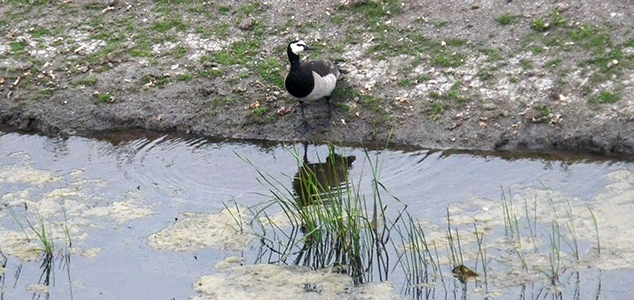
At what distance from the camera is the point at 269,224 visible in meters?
9.25

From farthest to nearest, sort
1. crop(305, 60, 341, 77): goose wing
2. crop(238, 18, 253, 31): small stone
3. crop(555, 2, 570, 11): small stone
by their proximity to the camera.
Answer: crop(238, 18, 253, 31): small stone
crop(555, 2, 570, 11): small stone
crop(305, 60, 341, 77): goose wing

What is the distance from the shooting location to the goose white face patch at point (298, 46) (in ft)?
37.4

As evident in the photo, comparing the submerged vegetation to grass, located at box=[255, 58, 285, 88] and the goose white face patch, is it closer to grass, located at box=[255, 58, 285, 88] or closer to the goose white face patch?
the goose white face patch

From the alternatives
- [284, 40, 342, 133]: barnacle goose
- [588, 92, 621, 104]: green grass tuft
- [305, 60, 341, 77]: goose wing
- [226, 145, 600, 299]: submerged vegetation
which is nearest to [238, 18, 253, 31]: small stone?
[284, 40, 342, 133]: barnacle goose

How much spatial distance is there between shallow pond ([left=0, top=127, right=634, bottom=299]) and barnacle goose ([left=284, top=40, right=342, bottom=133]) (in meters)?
0.63

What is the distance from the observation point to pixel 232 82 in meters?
12.1

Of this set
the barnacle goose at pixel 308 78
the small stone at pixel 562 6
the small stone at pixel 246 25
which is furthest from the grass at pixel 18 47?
the small stone at pixel 562 6

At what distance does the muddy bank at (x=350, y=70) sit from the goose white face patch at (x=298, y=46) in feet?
2.19

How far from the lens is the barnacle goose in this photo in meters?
11.0

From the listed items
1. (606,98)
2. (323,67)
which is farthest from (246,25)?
(606,98)

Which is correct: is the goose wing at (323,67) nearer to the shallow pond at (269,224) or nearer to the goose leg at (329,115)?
the goose leg at (329,115)

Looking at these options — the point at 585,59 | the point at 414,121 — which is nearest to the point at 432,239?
the point at 414,121

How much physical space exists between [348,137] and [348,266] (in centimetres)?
304

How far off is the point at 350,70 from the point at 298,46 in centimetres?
86
